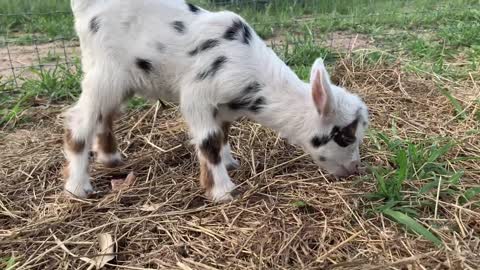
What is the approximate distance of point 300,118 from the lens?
3420mm

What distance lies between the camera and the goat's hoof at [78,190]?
3.58m

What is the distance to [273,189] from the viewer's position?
143 inches

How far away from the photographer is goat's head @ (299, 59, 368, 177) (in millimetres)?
3299

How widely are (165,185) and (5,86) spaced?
260 centimetres

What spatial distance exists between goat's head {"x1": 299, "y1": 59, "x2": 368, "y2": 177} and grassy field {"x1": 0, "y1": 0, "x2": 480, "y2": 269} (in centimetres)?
15

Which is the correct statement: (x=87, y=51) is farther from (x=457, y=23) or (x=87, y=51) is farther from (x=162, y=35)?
(x=457, y=23)

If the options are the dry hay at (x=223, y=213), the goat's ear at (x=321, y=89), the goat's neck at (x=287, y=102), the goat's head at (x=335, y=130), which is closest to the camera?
the dry hay at (x=223, y=213)

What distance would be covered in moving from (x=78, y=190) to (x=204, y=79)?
3.68ft

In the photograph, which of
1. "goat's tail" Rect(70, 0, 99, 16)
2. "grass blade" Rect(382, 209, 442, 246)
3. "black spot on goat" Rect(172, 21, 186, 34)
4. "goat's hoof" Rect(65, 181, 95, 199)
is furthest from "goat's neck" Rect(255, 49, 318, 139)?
"goat's hoof" Rect(65, 181, 95, 199)

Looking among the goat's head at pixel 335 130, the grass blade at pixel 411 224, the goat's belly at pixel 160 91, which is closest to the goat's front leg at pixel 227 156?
the goat's belly at pixel 160 91

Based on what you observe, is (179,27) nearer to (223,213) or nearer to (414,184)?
(223,213)

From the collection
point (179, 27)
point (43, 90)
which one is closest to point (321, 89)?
point (179, 27)

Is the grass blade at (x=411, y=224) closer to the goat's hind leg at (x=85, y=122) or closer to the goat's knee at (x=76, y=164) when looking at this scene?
the goat's hind leg at (x=85, y=122)

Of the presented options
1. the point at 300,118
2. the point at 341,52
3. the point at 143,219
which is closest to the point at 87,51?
the point at 143,219
